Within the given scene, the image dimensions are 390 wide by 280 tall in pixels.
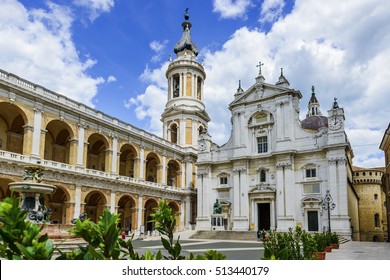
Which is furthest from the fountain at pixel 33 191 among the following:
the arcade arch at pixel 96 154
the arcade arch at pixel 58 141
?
the arcade arch at pixel 96 154

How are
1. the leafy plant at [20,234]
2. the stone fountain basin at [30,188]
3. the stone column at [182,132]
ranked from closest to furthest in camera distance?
1. the leafy plant at [20,234]
2. the stone fountain basin at [30,188]
3. the stone column at [182,132]

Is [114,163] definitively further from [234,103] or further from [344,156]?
[344,156]

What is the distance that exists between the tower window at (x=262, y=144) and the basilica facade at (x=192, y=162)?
0.11 m

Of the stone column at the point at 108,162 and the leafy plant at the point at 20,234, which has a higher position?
the stone column at the point at 108,162

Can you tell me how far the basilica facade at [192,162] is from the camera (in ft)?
95.3

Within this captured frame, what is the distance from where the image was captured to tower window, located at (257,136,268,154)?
40.2 meters

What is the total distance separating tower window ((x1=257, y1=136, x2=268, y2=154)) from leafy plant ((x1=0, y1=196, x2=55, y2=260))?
38.8m

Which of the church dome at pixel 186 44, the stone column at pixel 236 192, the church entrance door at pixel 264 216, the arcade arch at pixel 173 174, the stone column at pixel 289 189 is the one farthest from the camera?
the church dome at pixel 186 44

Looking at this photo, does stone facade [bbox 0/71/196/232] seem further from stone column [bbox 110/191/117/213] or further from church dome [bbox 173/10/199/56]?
church dome [bbox 173/10/199/56]

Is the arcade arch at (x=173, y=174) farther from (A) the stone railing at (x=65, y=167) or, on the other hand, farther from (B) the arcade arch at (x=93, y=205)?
(B) the arcade arch at (x=93, y=205)

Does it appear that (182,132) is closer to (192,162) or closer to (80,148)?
(192,162)

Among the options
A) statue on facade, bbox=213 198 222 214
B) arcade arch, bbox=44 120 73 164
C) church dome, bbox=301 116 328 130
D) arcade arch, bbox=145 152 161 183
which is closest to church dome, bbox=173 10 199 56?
arcade arch, bbox=145 152 161 183

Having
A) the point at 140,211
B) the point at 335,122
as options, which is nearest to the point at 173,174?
the point at 140,211

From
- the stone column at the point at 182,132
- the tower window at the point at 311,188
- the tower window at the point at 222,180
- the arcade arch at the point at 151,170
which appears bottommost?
the tower window at the point at 311,188
